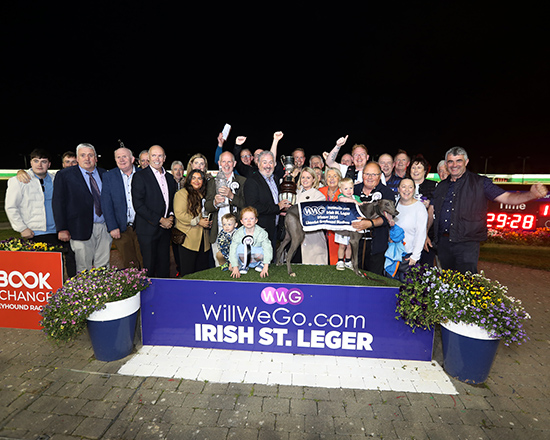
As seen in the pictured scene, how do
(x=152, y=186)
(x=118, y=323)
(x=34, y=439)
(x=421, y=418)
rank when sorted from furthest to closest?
(x=152, y=186), (x=118, y=323), (x=421, y=418), (x=34, y=439)

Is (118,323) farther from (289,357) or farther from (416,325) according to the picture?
(416,325)

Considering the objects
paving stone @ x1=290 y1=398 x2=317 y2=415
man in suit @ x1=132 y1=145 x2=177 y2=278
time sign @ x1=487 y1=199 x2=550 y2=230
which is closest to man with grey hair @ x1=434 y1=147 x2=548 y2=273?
paving stone @ x1=290 y1=398 x2=317 y2=415

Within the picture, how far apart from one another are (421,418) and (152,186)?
445 centimetres

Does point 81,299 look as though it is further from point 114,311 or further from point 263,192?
point 263,192

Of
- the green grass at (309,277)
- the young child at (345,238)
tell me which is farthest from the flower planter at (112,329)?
the young child at (345,238)

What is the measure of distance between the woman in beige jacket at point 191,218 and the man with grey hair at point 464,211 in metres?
3.52

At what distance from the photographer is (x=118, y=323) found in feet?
12.3

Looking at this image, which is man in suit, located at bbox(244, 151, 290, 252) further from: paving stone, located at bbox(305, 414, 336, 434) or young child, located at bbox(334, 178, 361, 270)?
paving stone, located at bbox(305, 414, 336, 434)

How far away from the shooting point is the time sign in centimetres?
1041

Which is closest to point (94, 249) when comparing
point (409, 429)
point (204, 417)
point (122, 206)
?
point (122, 206)

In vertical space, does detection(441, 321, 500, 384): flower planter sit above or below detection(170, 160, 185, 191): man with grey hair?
below

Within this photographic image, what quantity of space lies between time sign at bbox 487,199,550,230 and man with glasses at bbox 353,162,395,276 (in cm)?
854

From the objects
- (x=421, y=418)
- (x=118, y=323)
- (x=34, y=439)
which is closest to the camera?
(x=34, y=439)

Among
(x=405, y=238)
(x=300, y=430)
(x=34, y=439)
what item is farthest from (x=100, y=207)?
(x=405, y=238)
